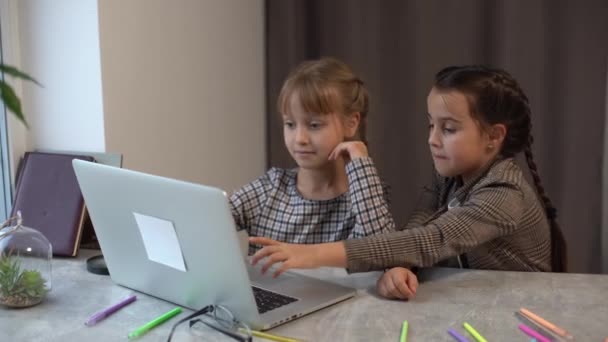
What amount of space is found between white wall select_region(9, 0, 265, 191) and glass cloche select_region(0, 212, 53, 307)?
43cm

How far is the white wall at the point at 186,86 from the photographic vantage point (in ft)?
5.48

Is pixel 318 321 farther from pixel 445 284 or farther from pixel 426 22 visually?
pixel 426 22

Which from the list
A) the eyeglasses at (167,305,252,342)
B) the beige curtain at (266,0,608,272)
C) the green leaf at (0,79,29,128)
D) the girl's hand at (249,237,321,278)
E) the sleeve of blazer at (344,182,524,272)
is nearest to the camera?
the green leaf at (0,79,29,128)

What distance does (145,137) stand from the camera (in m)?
1.77

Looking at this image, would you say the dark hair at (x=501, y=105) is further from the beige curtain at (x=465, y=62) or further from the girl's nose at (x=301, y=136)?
the beige curtain at (x=465, y=62)

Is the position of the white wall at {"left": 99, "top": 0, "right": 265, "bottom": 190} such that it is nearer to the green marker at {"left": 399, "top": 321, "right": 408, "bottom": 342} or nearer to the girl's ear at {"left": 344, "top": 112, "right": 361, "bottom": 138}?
the girl's ear at {"left": 344, "top": 112, "right": 361, "bottom": 138}

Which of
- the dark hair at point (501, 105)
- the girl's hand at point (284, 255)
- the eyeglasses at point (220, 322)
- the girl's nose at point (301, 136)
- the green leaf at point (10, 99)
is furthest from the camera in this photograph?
the girl's nose at point (301, 136)

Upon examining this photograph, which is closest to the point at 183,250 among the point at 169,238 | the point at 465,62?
the point at 169,238

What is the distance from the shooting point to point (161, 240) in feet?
3.51

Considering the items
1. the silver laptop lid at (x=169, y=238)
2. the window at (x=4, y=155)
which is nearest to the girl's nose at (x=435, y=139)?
the silver laptop lid at (x=169, y=238)

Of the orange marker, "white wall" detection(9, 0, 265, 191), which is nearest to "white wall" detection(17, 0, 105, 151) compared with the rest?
"white wall" detection(9, 0, 265, 191)

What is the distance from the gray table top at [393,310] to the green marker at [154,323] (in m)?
0.01

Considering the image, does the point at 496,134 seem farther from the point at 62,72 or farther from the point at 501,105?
the point at 62,72

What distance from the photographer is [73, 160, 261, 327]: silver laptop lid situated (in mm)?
960
